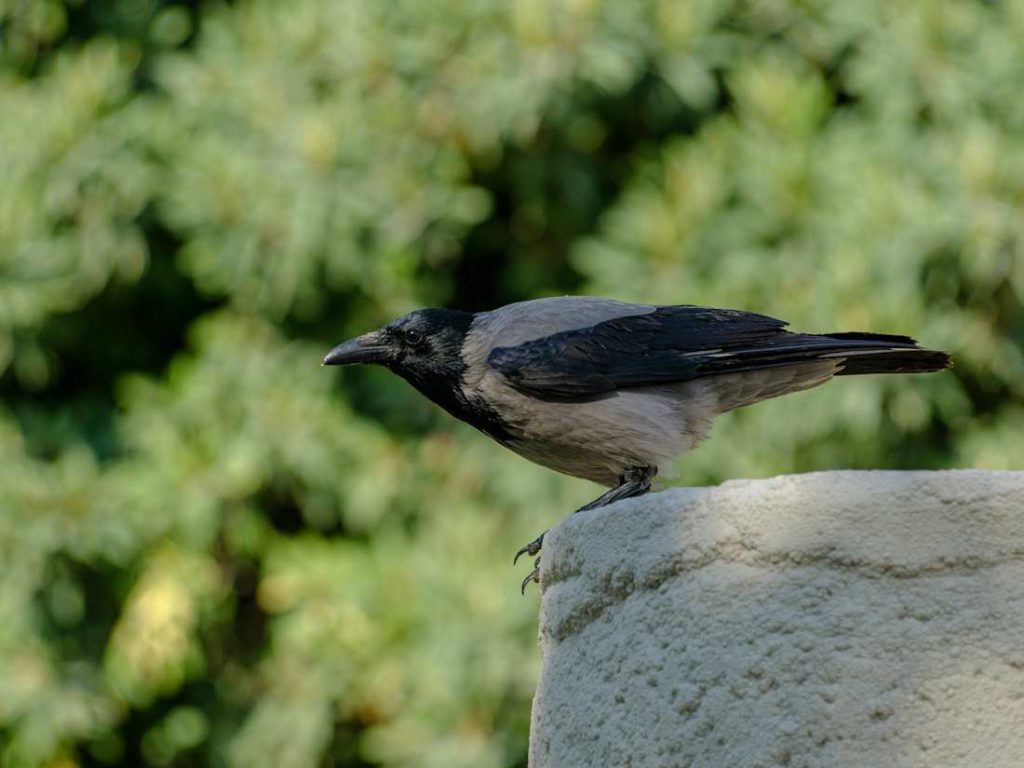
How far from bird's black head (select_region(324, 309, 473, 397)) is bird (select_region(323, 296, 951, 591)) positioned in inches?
0.5

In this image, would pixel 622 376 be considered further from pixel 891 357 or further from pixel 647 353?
pixel 891 357

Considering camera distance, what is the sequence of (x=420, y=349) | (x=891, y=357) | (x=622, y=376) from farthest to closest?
1. (x=420, y=349)
2. (x=622, y=376)
3. (x=891, y=357)

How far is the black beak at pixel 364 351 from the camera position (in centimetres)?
486

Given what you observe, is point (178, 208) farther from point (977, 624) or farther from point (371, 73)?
point (977, 624)

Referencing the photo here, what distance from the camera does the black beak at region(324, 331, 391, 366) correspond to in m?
4.86

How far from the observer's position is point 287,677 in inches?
296

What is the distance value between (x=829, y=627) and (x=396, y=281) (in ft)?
18.2

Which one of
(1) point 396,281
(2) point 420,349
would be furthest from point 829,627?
(1) point 396,281

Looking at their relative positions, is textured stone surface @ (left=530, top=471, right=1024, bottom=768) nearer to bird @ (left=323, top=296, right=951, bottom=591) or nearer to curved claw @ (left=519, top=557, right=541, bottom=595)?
curved claw @ (left=519, top=557, right=541, bottom=595)

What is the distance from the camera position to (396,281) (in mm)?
7934

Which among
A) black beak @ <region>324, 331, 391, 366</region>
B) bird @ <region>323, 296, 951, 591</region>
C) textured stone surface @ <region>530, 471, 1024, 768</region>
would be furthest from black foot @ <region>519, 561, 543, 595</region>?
black beak @ <region>324, 331, 391, 366</region>

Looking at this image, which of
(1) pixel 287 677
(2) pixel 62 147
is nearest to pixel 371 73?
(2) pixel 62 147

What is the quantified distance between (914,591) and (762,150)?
A: 513 cm

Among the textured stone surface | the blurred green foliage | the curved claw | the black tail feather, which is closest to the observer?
the textured stone surface
